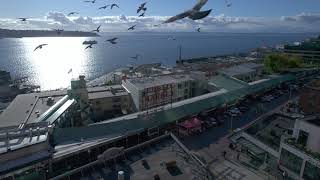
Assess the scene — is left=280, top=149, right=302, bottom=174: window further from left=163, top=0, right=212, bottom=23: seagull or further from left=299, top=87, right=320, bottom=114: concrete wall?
left=299, top=87, right=320, bottom=114: concrete wall

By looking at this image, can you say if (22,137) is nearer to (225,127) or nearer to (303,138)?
(303,138)

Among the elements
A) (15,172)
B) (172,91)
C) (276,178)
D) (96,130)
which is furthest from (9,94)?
(276,178)

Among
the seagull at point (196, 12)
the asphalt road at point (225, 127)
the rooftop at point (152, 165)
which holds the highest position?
the seagull at point (196, 12)

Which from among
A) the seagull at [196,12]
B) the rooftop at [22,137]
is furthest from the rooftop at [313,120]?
the rooftop at [22,137]

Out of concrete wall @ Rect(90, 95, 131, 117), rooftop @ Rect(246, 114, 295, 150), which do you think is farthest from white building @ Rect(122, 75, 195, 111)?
rooftop @ Rect(246, 114, 295, 150)

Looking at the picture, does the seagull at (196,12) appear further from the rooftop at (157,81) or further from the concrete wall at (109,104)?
the concrete wall at (109,104)

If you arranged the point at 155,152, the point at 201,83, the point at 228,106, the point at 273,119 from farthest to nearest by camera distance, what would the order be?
the point at 201,83 < the point at 228,106 < the point at 273,119 < the point at 155,152

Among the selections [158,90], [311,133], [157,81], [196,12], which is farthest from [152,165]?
[157,81]

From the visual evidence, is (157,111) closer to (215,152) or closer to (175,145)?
(215,152)

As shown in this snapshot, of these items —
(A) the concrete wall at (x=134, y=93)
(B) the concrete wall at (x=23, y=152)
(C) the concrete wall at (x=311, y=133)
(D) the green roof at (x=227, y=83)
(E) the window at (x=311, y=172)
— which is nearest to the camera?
(E) the window at (x=311, y=172)
